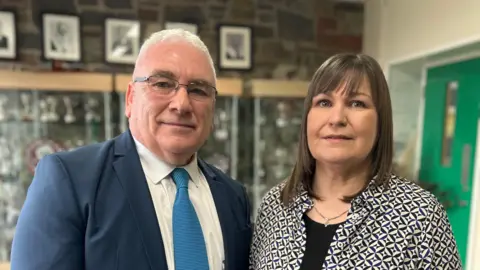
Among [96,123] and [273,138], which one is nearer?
[96,123]

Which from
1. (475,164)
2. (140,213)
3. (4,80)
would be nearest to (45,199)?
(140,213)

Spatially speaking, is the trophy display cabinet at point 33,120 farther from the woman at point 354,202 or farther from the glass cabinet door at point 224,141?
the woman at point 354,202

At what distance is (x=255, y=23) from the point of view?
353cm

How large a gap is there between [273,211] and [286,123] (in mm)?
2109

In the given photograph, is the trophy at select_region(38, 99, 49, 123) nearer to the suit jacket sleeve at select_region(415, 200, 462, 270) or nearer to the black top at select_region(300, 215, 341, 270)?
the black top at select_region(300, 215, 341, 270)

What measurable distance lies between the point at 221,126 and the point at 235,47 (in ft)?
2.27

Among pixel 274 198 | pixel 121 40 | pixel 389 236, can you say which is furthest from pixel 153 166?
pixel 121 40

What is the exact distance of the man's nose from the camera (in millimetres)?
1150

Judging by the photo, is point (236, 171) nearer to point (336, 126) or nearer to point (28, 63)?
point (28, 63)

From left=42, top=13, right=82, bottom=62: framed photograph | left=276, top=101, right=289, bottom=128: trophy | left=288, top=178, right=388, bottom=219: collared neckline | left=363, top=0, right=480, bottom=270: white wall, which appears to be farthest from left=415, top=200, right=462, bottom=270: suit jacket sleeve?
left=42, top=13, right=82, bottom=62: framed photograph

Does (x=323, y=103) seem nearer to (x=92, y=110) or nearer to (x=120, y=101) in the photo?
(x=120, y=101)

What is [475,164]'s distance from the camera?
2.45m

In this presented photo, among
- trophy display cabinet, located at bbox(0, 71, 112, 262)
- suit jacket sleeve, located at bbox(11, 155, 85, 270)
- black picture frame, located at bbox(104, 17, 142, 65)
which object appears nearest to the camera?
suit jacket sleeve, located at bbox(11, 155, 85, 270)

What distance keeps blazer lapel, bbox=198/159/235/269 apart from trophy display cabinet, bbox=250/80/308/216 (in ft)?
6.32
